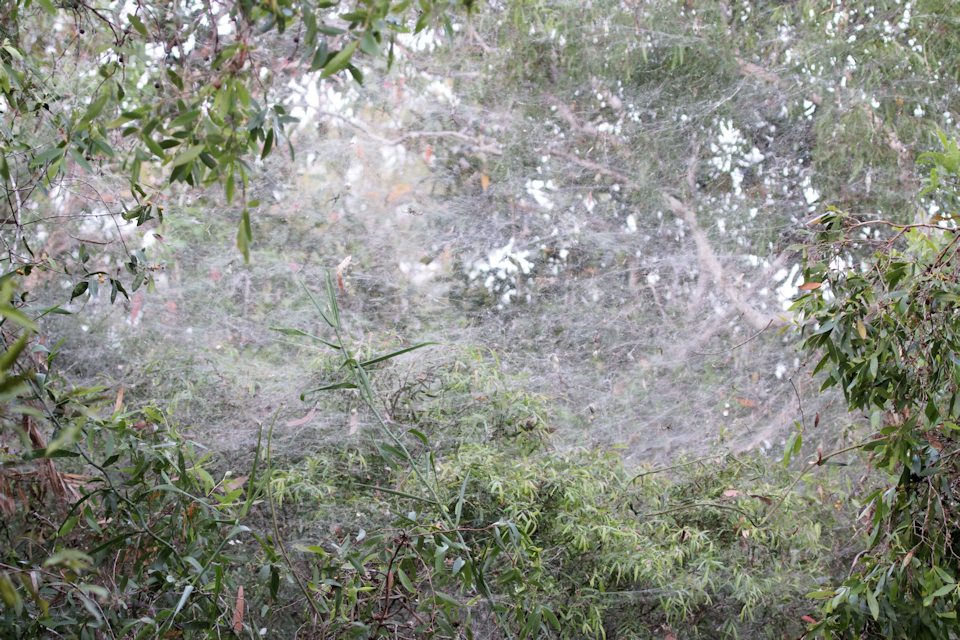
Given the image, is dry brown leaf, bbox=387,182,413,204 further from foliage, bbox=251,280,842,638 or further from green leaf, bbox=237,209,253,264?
green leaf, bbox=237,209,253,264

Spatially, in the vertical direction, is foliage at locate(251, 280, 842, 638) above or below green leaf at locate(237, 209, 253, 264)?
below

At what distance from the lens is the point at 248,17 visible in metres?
0.90

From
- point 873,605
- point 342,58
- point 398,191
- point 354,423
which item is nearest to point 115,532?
point 342,58

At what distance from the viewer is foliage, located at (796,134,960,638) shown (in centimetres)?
156

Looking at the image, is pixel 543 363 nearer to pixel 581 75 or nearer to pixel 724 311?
pixel 724 311

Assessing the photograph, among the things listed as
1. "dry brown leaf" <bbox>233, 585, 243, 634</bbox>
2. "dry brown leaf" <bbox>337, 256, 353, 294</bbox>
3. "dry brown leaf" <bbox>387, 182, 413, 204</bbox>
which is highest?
"dry brown leaf" <bbox>233, 585, 243, 634</bbox>

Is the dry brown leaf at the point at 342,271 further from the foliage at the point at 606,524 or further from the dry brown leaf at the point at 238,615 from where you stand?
the dry brown leaf at the point at 238,615

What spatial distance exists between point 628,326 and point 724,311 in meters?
0.41

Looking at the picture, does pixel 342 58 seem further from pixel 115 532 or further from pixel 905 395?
pixel 905 395

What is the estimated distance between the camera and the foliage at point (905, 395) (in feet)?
5.13

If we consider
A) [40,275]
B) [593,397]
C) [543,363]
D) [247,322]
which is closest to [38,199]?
[40,275]

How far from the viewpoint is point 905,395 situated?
1.64m

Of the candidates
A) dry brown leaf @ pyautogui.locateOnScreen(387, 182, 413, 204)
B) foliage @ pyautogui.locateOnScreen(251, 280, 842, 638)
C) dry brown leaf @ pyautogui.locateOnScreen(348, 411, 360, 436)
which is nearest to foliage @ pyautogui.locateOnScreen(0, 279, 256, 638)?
foliage @ pyautogui.locateOnScreen(251, 280, 842, 638)

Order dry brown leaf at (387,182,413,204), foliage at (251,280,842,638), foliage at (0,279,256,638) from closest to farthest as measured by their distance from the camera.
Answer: foliage at (0,279,256,638), foliage at (251,280,842,638), dry brown leaf at (387,182,413,204)
